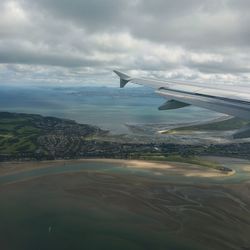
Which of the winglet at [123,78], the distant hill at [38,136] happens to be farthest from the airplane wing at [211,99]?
the distant hill at [38,136]

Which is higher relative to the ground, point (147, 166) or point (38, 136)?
point (147, 166)

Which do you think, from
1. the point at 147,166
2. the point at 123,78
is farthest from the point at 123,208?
the point at 147,166

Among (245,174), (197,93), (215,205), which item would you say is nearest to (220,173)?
(245,174)

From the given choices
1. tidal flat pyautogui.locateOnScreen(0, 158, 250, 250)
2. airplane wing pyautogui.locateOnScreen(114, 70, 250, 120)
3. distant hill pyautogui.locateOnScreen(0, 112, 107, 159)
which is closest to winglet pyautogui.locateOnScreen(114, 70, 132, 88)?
airplane wing pyautogui.locateOnScreen(114, 70, 250, 120)

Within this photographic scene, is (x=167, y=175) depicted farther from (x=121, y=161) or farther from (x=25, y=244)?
(x=25, y=244)

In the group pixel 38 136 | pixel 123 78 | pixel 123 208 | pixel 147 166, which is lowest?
pixel 38 136

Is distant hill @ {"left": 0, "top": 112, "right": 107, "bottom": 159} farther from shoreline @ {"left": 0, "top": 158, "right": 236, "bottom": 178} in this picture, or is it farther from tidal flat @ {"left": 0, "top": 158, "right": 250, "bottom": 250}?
tidal flat @ {"left": 0, "top": 158, "right": 250, "bottom": 250}

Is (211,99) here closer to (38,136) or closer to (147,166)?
(147,166)
